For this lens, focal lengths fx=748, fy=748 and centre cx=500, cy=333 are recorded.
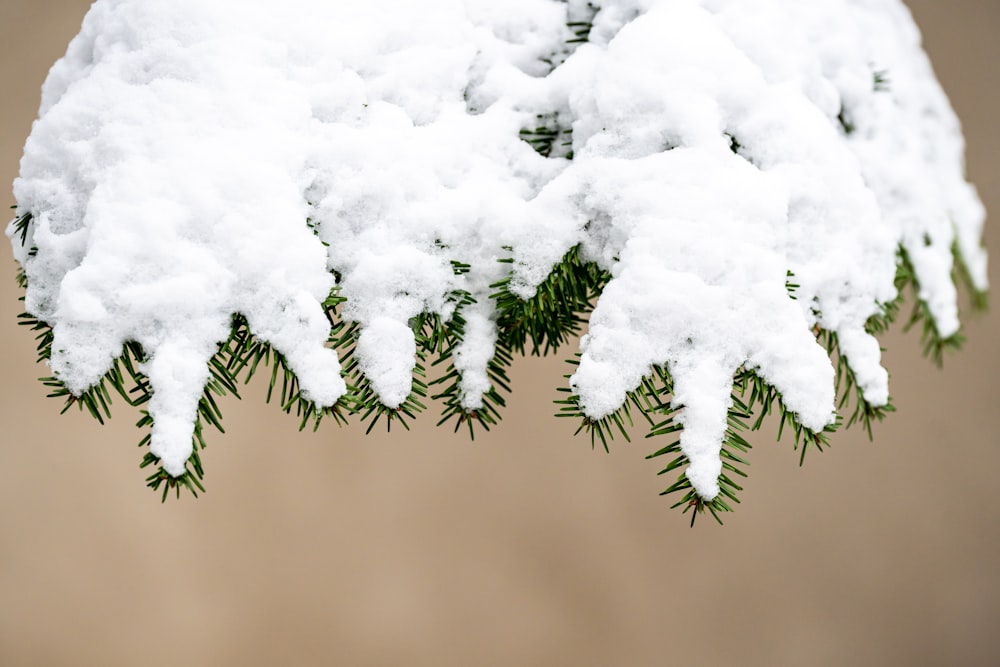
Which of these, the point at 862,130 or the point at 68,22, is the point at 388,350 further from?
the point at 68,22

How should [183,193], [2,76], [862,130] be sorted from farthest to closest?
[2,76], [862,130], [183,193]

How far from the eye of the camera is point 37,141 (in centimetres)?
50

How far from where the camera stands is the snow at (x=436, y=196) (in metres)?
0.46

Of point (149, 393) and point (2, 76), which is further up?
point (149, 393)

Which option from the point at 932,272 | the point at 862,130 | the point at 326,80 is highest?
the point at 326,80

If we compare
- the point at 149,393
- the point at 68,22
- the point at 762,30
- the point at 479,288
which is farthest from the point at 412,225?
the point at 68,22

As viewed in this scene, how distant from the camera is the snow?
0.46 meters

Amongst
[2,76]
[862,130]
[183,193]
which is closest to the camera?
[183,193]

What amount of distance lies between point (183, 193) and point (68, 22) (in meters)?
1.87

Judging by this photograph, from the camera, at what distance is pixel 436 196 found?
0.50 meters

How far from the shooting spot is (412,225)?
0.50 metres

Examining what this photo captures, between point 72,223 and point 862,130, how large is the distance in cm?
61

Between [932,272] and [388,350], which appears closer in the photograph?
[388,350]

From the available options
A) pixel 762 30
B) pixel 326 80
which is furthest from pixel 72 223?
pixel 762 30
